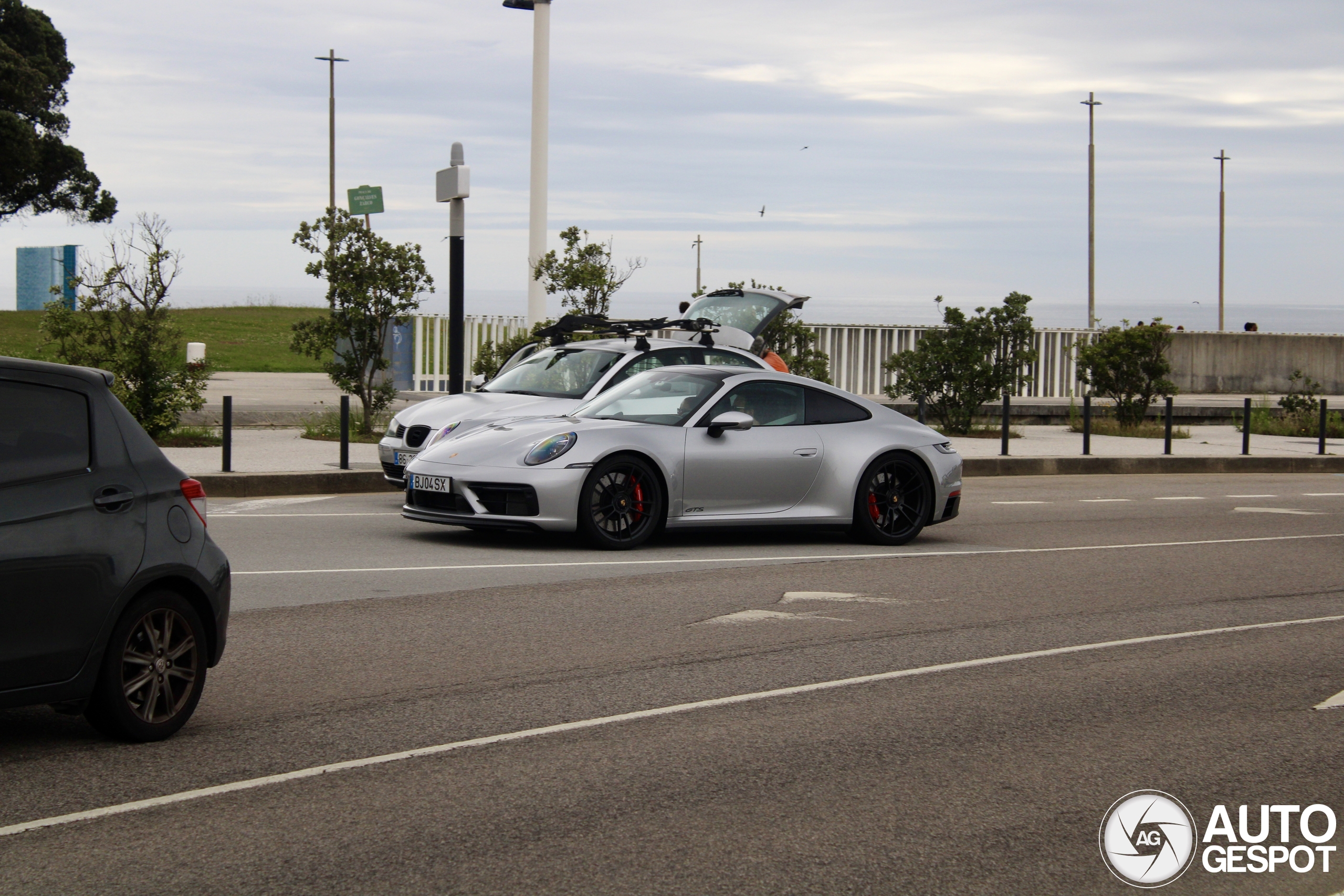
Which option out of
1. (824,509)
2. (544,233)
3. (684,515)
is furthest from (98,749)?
(544,233)

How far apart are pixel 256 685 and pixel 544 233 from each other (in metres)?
19.4

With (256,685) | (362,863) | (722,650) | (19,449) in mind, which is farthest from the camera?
(722,650)

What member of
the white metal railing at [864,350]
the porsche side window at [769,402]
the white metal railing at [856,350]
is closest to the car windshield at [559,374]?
the porsche side window at [769,402]

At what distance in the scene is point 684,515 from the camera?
11.6 metres

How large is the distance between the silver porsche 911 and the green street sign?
44.9 feet

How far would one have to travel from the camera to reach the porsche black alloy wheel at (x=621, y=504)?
11.2 m

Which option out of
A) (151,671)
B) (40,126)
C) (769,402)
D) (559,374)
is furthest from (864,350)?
(40,126)

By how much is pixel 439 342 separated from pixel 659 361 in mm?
15407

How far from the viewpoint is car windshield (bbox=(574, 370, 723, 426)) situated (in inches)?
464

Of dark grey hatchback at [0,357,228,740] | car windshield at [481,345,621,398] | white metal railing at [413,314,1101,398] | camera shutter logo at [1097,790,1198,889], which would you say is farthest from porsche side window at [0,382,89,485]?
white metal railing at [413,314,1101,398]

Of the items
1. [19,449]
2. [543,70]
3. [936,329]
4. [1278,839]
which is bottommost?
[1278,839]

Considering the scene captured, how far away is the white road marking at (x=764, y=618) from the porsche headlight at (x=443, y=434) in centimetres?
500

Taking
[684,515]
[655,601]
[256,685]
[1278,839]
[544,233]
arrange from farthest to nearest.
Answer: [544,233] → [684,515] → [655,601] → [256,685] → [1278,839]

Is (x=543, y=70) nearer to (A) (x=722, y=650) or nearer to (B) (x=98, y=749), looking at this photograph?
(A) (x=722, y=650)
